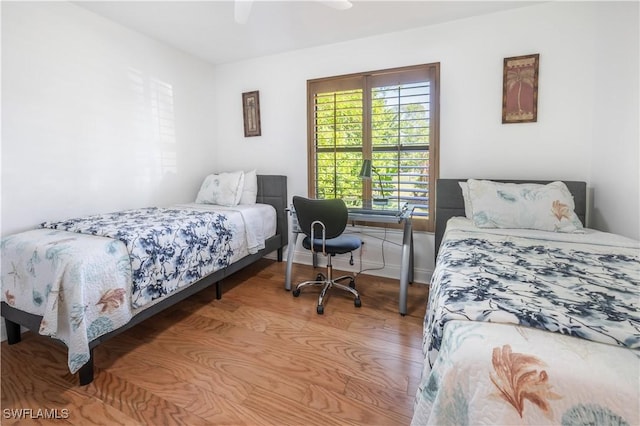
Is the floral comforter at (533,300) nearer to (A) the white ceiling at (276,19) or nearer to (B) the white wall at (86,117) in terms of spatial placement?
(A) the white ceiling at (276,19)

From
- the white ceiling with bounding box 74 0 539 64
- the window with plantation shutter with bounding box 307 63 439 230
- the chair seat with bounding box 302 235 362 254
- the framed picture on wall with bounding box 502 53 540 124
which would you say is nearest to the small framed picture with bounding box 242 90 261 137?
the white ceiling with bounding box 74 0 539 64

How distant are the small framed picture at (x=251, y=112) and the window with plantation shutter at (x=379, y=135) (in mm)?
680

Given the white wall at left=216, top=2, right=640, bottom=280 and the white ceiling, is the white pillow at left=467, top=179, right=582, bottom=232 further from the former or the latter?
the white ceiling

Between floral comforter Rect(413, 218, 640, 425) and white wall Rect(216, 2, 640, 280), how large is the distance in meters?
0.85

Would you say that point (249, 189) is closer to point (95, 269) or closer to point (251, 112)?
point (251, 112)

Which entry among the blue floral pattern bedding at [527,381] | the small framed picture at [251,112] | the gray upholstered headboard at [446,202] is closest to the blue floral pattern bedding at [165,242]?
the small framed picture at [251,112]

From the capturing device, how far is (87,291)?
58.2 inches

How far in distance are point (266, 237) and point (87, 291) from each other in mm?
1812

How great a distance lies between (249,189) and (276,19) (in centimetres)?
165

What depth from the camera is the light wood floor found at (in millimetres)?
1380

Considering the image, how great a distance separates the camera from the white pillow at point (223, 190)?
3.15 m

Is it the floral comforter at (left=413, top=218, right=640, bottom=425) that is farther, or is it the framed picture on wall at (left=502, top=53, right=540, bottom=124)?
the framed picture on wall at (left=502, top=53, right=540, bottom=124)

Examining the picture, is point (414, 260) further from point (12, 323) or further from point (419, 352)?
point (12, 323)

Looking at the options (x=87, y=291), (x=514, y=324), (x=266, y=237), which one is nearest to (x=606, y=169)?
(x=514, y=324)
